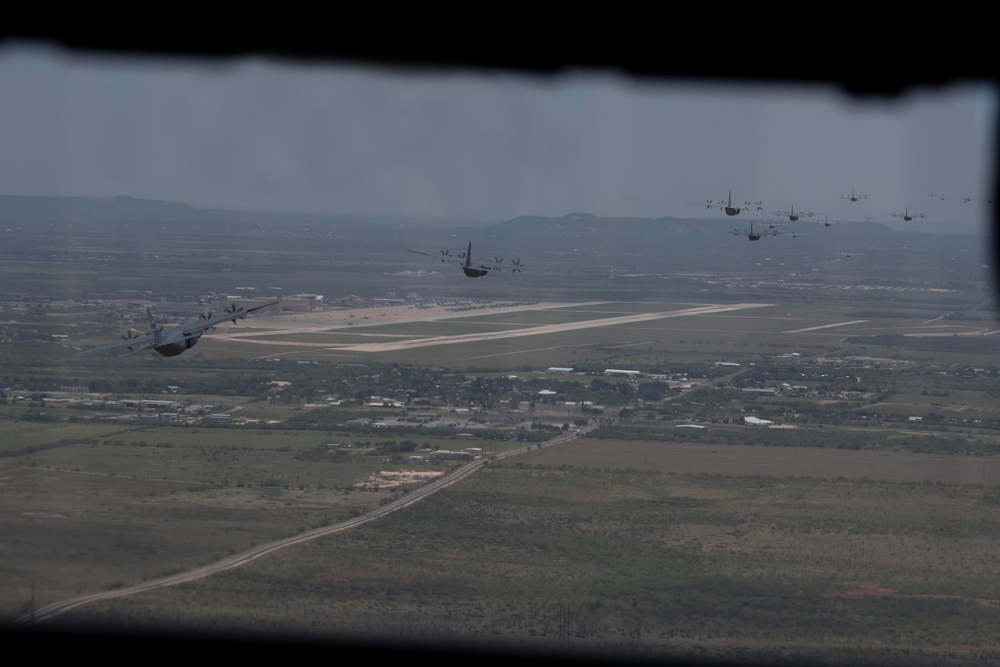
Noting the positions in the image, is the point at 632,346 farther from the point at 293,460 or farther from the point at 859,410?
the point at 293,460

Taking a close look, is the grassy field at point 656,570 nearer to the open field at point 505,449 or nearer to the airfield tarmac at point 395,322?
the open field at point 505,449

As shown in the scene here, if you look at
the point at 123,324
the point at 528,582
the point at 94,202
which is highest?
the point at 94,202

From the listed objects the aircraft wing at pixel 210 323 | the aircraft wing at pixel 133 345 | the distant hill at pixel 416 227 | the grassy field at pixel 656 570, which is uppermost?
the distant hill at pixel 416 227

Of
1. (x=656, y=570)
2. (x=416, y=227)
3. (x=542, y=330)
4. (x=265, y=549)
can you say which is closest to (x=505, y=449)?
(x=656, y=570)

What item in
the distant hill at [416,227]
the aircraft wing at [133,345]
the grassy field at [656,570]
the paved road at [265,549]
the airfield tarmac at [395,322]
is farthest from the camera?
the distant hill at [416,227]

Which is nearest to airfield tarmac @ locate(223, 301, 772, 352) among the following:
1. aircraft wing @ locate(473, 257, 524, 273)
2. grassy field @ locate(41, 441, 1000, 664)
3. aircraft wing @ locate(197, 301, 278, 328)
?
aircraft wing @ locate(473, 257, 524, 273)

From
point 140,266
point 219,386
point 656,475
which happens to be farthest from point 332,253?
point 656,475

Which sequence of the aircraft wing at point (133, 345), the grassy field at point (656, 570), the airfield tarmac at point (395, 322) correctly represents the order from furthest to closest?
the airfield tarmac at point (395, 322)
the aircraft wing at point (133, 345)
the grassy field at point (656, 570)

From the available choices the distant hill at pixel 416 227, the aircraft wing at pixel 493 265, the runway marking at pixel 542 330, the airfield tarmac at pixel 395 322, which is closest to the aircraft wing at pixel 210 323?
the aircraft wing at pixel 493 265
